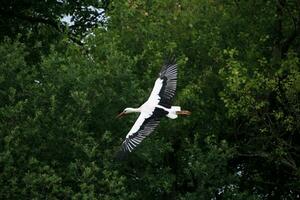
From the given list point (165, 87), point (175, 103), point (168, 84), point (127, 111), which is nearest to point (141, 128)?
point (127, 111)

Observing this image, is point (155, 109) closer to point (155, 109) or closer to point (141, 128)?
point (155, 109)

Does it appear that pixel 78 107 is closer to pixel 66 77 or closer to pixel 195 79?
pixel 66 77

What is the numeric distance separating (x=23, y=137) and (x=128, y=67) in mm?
3848

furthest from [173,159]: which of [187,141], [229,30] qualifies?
[229,30]

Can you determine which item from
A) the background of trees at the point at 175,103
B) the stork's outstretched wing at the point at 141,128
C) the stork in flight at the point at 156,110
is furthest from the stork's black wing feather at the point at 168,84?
the background of trees at the point at 175,103

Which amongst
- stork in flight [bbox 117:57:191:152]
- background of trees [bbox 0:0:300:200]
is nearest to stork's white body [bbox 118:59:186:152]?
stork in flight [bbox 117:57:191:152]

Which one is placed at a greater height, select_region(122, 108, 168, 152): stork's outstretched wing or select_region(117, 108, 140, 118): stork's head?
select_region(117, 108, 140, 118): stork's head

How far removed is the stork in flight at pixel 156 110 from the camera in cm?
2208

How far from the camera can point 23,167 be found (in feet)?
74.0

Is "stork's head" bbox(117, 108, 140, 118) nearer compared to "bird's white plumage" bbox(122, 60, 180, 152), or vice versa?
"bird's white plumage" bbox(122, 60, 180, 152)

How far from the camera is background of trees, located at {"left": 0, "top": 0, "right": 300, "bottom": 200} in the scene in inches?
889

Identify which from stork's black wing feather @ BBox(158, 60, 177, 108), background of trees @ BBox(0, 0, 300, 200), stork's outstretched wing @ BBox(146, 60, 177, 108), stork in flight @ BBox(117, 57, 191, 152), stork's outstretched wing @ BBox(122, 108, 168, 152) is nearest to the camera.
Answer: stork's outstretched wing @ BBox(122, 108, 168, 152)

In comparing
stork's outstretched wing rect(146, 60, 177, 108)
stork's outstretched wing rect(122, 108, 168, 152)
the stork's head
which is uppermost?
stork's outstretched wing rect(146, 60, 177, 108)

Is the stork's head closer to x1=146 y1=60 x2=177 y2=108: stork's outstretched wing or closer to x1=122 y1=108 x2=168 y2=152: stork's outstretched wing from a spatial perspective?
x1=122 y1=108 x2=168 y2=152: stork's outstretched wing
